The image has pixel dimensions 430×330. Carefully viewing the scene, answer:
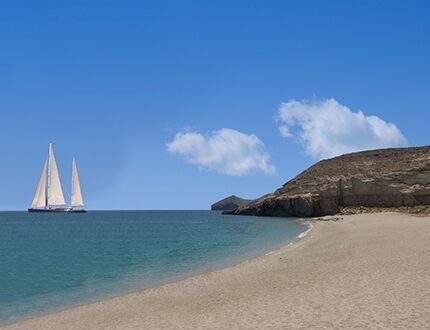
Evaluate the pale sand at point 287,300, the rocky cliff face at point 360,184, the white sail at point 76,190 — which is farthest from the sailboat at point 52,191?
the pale sand at point 287,300

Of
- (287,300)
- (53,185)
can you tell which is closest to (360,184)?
(287,300)

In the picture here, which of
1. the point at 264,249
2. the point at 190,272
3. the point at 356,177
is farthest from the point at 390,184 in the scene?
the point at 190,272

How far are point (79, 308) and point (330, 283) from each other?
971cm

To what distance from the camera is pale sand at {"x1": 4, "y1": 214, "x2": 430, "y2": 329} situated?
38.5 feet

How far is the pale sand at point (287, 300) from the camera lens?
11.7 metres

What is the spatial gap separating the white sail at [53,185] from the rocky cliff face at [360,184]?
266ft

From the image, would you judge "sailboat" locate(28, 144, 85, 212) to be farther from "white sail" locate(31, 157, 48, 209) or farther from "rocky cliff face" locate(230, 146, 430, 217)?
"rocky cliff face" locate(230, 146, 430, 217)

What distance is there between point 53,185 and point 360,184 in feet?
365

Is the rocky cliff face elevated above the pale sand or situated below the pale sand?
above

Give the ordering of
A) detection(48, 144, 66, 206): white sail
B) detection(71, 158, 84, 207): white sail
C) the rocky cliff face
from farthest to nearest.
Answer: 1. detection(71, 158, 84, 207): white sail
2. detection(48, 144, 66, 206): white sail
3. the rocky cliff face

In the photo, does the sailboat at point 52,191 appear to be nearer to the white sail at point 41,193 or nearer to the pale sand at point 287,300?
the white sail at point 41,193

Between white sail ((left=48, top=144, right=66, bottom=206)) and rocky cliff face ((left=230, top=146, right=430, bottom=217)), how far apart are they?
8109 cm

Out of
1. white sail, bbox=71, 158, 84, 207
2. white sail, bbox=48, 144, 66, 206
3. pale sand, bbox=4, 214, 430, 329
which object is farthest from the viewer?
white sail, bbox=71, 158, 84, 207

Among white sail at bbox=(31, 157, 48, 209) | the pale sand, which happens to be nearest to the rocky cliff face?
the pale sand
